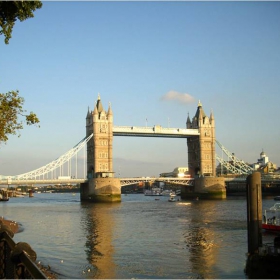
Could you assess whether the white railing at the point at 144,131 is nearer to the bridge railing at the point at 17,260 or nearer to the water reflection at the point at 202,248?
the water reflection at the point at 202,248

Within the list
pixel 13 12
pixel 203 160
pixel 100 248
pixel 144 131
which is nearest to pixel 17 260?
pixel 13 12

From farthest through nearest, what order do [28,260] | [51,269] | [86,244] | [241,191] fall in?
1. [241,191]
2. [86,244]
3. [51,269]
4. [28,260]

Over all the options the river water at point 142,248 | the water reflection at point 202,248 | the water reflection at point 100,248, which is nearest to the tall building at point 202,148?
the river water at point 142,248

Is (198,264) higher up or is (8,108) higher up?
(8,108)

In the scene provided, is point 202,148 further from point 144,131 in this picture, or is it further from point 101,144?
point 101,144

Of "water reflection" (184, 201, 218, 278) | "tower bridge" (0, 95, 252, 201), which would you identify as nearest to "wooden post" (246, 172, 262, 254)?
"water reflection" (184, 201, 218, 278)

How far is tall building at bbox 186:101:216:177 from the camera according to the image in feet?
325

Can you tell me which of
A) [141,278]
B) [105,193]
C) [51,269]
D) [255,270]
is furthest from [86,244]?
[105,193]

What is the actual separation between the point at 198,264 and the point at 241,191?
103m

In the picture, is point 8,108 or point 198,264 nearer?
point 8,108

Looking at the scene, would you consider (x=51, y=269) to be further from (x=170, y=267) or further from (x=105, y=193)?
(x=105, y=193)

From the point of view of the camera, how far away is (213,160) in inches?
3957

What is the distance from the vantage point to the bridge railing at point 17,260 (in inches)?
226

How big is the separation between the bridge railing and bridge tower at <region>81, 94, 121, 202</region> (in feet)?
242
